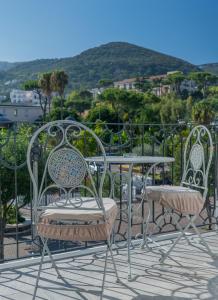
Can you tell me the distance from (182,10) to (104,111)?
26.8 meters

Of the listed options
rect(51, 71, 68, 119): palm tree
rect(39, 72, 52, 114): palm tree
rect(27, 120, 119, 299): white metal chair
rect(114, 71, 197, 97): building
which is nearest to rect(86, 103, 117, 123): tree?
rect(51, 71, 68, 119): palm tree

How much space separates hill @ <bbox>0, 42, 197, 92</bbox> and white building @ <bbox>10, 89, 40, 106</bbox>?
1.94 m

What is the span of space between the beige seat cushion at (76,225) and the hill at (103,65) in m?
62.9

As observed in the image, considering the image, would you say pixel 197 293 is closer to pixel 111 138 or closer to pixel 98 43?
pixel 111 138

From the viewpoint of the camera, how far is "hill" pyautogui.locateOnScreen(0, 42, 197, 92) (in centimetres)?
6531

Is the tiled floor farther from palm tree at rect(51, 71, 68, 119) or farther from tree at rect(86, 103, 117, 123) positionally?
palm tree at rect(51, 71, 68, 119)

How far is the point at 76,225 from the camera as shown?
84.5 inches

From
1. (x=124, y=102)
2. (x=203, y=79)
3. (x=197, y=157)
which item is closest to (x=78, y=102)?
(x=124, y=102)

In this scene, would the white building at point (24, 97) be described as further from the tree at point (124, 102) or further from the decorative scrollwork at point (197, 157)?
the decorative scrollwork at point (197, 157)

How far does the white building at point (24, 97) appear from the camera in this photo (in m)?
62.4

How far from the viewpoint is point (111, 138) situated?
142 inches

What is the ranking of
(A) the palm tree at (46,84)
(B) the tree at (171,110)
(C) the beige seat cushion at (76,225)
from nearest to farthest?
(C) the beige seat cushion at (76,225) → (B) the tree at (171,110) → (A) the palm tree at (46,84)

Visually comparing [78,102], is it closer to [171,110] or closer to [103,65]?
[103,65]

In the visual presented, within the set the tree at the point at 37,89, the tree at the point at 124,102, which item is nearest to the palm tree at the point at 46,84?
the tree at the point at 37,89
